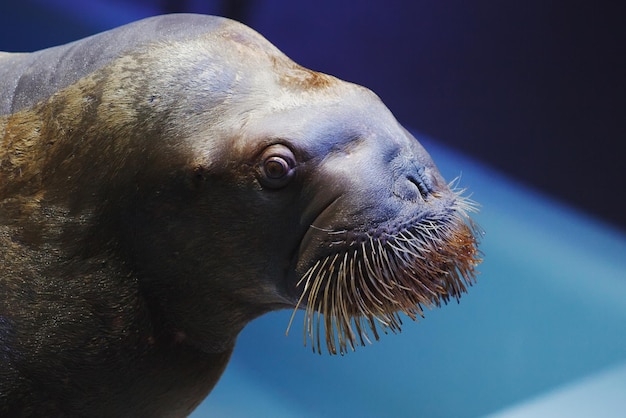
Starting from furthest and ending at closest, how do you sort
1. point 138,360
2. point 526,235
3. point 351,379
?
point 351,379, point 526,235, point 138,360

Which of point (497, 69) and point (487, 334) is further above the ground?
point (497, 69)

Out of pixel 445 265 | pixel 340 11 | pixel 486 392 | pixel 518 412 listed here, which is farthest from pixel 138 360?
pixel 340 11

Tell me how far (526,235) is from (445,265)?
1.27m

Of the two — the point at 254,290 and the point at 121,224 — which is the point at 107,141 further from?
the point at 254,290

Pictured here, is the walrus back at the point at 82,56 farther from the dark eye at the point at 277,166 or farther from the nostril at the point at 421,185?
the nostril at the point at 421,185

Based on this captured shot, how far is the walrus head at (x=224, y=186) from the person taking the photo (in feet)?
3.75

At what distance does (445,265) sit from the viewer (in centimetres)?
119

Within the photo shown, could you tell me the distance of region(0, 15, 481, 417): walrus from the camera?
1.15 meters

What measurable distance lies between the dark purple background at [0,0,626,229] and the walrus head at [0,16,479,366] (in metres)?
1.15

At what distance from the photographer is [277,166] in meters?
1.12

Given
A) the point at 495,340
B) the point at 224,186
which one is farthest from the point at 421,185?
the point at 495,340

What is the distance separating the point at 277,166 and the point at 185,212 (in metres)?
0.16

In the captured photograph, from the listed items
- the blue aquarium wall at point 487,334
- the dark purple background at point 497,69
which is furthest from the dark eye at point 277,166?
the dark purple background at point 497,69

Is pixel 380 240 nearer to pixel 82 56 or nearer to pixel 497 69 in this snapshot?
pixel 82 56
